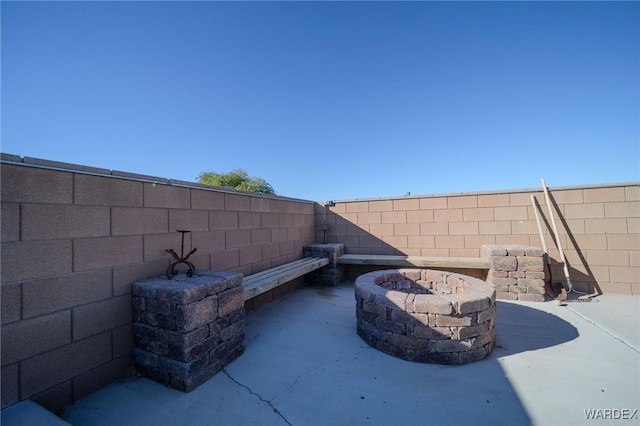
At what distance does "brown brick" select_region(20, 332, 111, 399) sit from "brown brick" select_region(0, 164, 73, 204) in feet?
3.52

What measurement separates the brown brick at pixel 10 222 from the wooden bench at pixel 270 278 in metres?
1.82

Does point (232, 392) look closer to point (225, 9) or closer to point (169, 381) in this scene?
point (169, 381)

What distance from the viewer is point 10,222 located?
156 cm

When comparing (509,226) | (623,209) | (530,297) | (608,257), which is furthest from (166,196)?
(623,209)

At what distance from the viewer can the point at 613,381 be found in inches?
76.9

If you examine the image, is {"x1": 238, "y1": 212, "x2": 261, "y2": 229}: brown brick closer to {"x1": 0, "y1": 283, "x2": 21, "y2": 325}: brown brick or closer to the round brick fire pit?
the round brick fire pit

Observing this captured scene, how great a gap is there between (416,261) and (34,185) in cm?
522

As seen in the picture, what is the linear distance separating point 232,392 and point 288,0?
5.68 meters

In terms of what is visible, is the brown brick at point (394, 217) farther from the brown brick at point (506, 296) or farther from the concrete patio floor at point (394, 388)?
the concrete patio floor at point (394, 388)

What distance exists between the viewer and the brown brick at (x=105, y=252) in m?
1.89

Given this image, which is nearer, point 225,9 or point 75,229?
point 75,229

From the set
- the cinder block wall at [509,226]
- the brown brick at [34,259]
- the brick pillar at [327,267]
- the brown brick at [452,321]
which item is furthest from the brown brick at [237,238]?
the brown brick at [452,321]

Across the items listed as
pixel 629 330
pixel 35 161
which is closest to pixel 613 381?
pixel 629 330

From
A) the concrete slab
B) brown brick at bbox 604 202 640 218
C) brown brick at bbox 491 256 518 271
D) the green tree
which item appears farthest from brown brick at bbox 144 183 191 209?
the green tree
